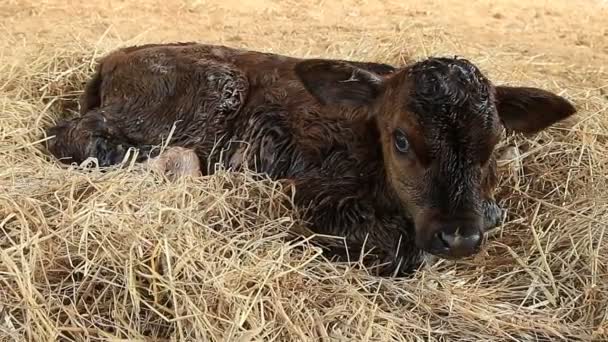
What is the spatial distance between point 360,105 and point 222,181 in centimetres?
84

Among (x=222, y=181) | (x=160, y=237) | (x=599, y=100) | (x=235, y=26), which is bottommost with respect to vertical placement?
(x=235, y=26)

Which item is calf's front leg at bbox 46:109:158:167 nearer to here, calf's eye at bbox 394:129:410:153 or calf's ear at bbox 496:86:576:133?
calf's eye at bbox 394:129:410:153

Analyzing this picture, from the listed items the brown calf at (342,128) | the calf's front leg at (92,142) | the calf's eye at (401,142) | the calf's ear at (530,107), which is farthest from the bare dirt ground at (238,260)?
the calf's eye at (401,142)

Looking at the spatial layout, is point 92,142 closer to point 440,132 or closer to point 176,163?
point 176,163

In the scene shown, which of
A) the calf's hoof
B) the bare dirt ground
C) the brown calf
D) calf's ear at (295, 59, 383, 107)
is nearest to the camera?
the bare dirt ground

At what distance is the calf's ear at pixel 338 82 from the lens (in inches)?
177

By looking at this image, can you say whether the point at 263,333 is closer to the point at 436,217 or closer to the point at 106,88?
the point at 436,217

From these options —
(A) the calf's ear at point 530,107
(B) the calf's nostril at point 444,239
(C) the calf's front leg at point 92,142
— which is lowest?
(C) the calf's front leg at point 92,142

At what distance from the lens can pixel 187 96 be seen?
524 cm

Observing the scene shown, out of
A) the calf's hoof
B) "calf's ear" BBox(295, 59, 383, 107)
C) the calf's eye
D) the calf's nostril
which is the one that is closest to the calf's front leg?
the calf's hoof

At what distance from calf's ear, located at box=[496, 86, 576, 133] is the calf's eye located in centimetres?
65

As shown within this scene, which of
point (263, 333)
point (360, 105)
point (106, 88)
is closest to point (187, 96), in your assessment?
point (106, 88)

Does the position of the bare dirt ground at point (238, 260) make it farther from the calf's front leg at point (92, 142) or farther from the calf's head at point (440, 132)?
the calf's head at point (440, 132)

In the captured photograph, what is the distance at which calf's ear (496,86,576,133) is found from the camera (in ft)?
14.8
